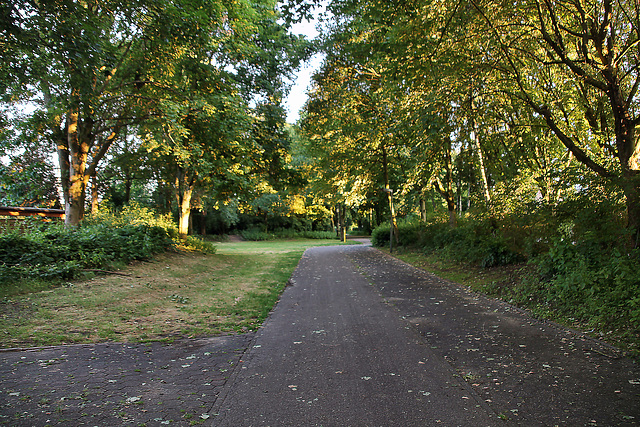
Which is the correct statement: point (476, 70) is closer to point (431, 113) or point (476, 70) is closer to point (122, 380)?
point (431, 113)

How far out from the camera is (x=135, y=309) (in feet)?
23.7

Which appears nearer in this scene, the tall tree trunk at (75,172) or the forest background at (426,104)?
the forest background at (426,104)

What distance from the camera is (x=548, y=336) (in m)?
5.23

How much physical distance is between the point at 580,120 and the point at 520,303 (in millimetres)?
6838

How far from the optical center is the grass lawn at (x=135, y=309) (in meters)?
5.64

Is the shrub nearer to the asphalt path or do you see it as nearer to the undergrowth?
the undergrowth

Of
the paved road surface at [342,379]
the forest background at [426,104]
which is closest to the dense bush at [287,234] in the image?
the forest background at [426,104]

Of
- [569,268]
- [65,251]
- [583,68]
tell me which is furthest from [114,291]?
[583,68]

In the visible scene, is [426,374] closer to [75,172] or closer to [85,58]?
[85,58]

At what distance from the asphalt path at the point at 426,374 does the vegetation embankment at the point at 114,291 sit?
1731 mm

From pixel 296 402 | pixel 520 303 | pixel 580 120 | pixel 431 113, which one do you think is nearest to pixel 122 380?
pixel 296 402

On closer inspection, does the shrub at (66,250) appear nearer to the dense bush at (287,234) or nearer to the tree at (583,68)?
the tree at (583,68)

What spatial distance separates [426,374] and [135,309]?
19.3 feet

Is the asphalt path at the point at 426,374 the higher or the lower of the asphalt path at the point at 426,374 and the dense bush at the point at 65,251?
the lower
